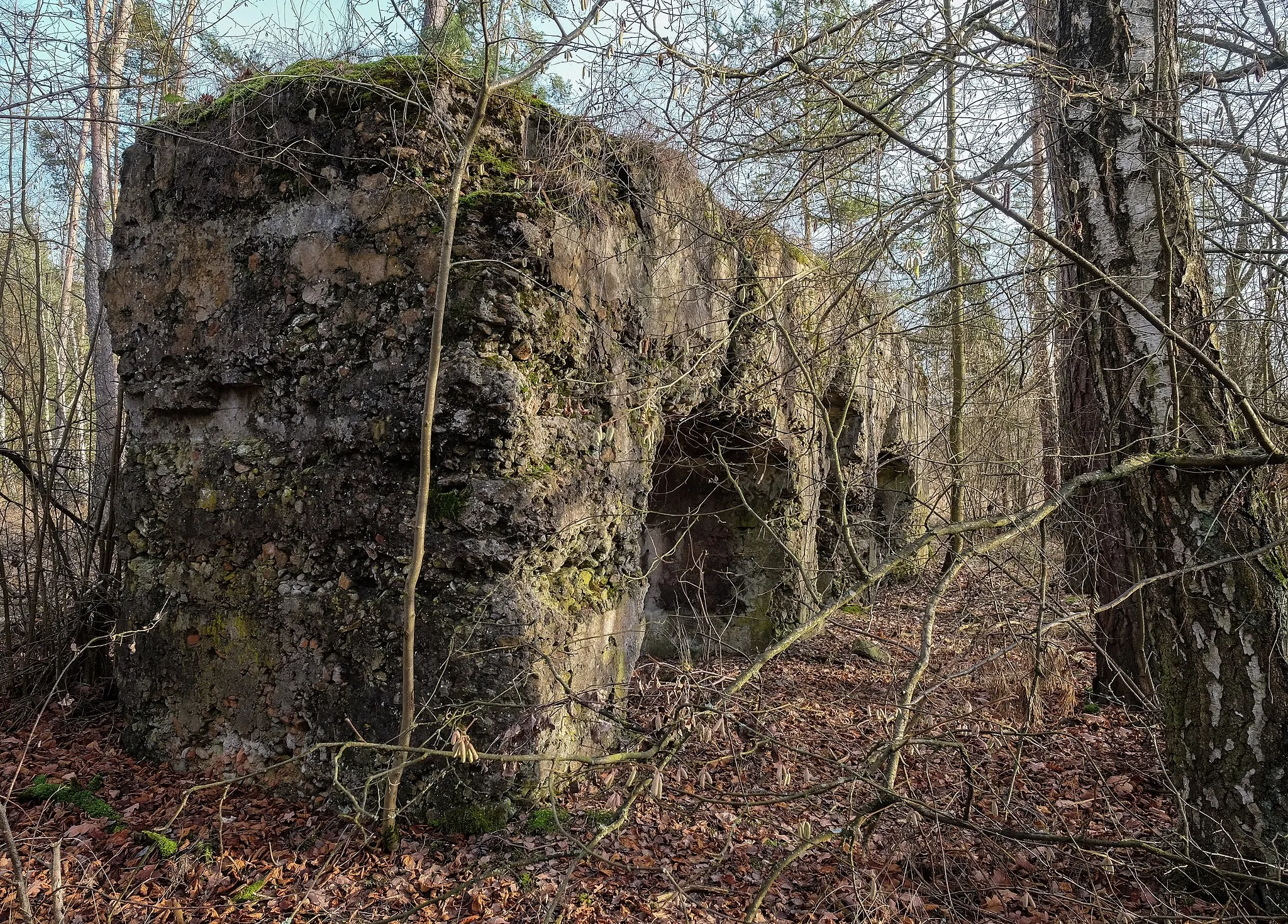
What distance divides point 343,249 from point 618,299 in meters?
1.56

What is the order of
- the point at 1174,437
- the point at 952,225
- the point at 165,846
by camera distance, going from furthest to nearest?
the point at 952,225, the point at 165,846, the point at 1174,437

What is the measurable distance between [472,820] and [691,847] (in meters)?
1.07

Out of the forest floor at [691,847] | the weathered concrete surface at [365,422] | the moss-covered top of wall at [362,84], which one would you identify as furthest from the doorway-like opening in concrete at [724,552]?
the moss-covered top of wall at [362,84]

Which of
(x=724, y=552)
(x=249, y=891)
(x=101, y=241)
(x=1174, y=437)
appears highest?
(x=101, y=241)

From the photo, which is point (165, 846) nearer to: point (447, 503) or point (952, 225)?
point (447, 503)

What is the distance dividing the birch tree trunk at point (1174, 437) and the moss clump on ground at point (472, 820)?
285 centimetres

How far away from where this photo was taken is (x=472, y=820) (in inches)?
141

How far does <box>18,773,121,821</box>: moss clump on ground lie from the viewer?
365 centimetres

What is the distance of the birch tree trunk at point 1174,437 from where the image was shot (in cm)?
298

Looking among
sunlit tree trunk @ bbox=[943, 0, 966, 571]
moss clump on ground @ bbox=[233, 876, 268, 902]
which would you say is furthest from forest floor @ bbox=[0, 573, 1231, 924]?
sunlit tree trunk @ bbox=[943, 0, 966, 571]

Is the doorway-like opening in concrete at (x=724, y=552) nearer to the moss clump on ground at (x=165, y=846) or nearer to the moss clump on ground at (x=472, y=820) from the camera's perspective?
the moss clump on ground at (x=472, y=820)

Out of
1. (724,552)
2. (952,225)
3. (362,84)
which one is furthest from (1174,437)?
(724,552)

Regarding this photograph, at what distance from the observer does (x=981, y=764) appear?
14.5 ft

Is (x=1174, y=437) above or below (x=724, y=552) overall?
above
